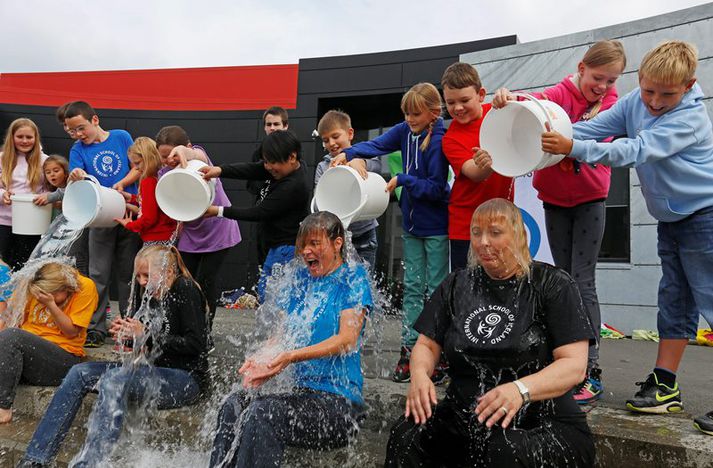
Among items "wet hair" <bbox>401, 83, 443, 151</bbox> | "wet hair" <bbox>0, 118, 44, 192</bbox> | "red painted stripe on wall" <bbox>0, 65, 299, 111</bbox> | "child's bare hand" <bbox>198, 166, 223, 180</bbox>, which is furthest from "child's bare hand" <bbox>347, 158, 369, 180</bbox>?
"red painted stripe on wall" <bbox>0, 65, 299, 111</bbox>

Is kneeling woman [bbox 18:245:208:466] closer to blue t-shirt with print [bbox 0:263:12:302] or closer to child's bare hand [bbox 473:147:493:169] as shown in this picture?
blue t-shirt with print [bbox 0:263:12:302]

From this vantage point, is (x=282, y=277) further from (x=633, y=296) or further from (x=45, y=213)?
(x=633, y=296)

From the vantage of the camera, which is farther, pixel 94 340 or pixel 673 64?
pixel 94 340

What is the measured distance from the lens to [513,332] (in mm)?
2236

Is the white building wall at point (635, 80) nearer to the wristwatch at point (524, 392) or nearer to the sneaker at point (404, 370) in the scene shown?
the sneaker at point (404, 370)

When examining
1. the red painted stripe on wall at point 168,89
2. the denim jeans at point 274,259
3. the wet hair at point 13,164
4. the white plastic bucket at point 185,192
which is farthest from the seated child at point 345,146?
the red painted stripe on wall at point 168,89

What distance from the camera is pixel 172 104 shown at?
35.0 ft

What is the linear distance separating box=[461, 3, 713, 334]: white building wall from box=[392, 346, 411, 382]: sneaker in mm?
4356

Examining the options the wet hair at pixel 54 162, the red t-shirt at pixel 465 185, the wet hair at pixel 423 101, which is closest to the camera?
the red t-shirt at pixel 465 185

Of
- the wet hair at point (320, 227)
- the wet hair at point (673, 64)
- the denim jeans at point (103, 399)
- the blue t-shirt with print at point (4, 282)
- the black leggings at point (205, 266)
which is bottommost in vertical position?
the denim jeans at point (103, 399)

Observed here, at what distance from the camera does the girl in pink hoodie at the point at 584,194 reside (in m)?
3.00

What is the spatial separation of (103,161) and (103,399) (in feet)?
8.56

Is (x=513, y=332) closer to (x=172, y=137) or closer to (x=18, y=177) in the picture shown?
(x=172, y=137)

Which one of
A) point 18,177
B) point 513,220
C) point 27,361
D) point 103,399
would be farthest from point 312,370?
point 18,177
